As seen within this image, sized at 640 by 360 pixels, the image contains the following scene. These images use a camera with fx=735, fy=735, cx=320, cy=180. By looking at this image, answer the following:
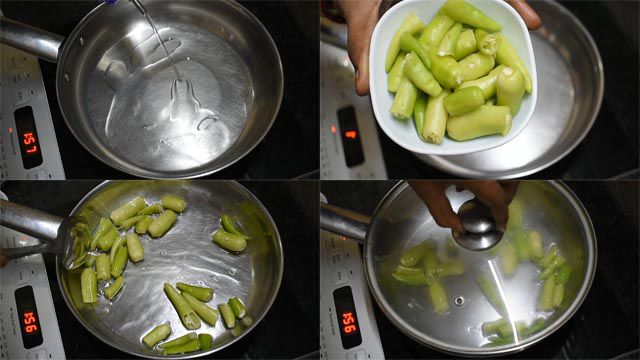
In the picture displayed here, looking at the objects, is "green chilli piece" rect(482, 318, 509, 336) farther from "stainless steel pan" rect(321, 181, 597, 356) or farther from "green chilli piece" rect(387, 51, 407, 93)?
"green chilli piece" rect(387, 51, 407, 93)

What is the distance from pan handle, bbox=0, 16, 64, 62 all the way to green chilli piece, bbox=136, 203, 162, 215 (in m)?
0.26


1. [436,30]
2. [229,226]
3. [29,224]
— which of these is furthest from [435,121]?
[29,224]

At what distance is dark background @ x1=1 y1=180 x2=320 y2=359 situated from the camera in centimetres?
102

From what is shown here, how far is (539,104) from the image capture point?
119 cm

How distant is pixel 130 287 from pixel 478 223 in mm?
509

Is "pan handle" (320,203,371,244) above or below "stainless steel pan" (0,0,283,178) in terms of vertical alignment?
below

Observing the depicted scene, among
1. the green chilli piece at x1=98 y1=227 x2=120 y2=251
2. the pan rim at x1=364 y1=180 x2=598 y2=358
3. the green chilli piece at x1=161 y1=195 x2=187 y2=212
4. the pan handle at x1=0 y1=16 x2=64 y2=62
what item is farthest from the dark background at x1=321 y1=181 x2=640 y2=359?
the pan handle at x1=0 y1=16 x2=64 y2=62

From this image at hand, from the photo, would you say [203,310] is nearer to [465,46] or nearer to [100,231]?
[100,231]

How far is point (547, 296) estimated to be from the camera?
1.05 metres

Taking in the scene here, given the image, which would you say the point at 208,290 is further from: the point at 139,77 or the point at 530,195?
the point at 530,195

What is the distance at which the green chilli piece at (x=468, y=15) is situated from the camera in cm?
98

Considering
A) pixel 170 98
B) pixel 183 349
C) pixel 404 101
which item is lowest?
pixel 183 349

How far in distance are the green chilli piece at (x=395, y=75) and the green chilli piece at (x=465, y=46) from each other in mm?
70

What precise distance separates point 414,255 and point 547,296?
0.20 metres
